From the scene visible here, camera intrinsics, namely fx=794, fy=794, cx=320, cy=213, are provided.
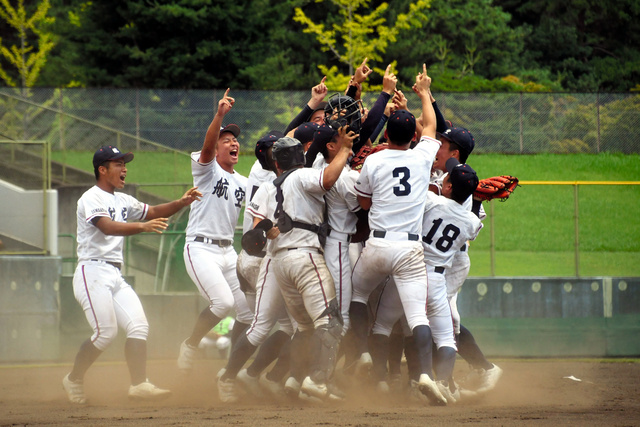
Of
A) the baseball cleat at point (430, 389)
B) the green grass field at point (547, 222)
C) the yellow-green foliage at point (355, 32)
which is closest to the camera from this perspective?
the baseball cleat at point (430, 389)

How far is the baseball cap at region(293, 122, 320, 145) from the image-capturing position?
7.03 meters

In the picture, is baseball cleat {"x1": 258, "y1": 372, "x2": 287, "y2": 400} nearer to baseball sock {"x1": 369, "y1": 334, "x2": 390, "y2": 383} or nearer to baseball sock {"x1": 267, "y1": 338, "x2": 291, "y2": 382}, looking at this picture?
baseball sock {"x1": 267, "y1": 338, "x2": 291, "y2": 382}

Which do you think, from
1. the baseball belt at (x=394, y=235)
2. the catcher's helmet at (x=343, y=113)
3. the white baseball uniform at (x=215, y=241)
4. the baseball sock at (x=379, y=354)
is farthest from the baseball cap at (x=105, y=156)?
the baseball sock at (x=379, y=354)

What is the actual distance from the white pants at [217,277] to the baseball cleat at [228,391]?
3.16 ft

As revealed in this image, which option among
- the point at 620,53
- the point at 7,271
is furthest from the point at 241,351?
the point at 620,53

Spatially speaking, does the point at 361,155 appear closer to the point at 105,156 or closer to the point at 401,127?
the point at 401,127

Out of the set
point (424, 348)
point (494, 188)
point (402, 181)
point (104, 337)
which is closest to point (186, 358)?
point (104, 337)

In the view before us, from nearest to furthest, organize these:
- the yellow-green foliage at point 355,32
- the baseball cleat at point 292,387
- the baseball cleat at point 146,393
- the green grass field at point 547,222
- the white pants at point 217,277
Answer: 1. the baseball cleat at point 292,387
2. the baseball cleat at point 146,393
3. the white pants at point 217,277
4. the green grass field at point 547,222
5. the yellow-green foliage at point 355,32

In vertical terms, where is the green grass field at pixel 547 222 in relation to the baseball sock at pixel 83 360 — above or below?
above

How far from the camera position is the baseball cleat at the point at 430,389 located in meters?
6.15

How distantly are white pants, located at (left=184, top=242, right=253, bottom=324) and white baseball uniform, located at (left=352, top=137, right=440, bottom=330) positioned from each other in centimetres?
178

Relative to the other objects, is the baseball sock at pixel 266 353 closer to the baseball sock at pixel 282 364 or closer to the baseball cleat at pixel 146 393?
Answer: the baseball sock at pixel 282 364

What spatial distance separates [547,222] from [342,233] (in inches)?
394

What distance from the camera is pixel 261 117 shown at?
22172mm
